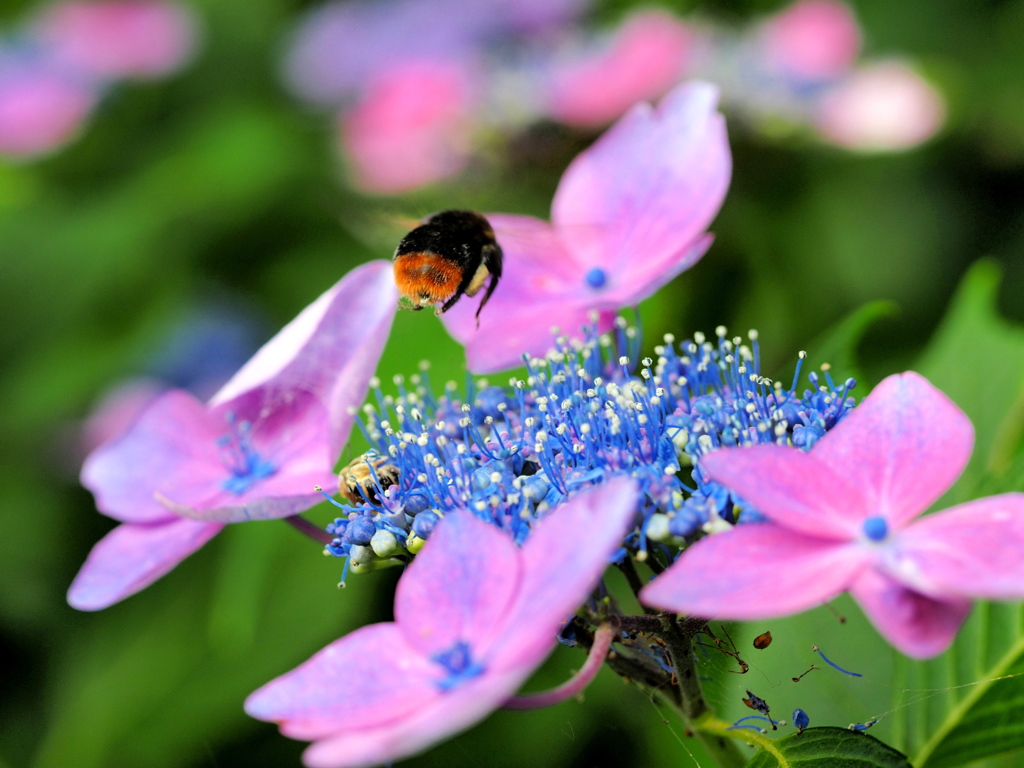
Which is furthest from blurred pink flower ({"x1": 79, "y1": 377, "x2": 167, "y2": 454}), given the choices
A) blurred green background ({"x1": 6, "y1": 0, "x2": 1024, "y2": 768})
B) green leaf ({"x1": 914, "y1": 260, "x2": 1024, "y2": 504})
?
green leaf ({"x1": 914, "y1": 260, "x2": 1024, "y2": 504})

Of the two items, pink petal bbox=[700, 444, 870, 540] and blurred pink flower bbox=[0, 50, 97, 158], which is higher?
pink petal bbox=[700, 444, 870, 540]

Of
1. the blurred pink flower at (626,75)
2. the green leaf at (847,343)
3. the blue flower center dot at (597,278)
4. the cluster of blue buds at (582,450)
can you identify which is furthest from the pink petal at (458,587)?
the blurred pink flower at (626,75)

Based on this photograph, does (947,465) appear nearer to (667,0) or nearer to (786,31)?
(786,31)

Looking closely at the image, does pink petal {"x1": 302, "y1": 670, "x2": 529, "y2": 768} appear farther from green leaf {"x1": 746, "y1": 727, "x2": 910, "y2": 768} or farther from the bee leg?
the bee leg

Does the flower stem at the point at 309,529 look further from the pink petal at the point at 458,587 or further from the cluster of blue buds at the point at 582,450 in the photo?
the pink petal at the point at 458,587

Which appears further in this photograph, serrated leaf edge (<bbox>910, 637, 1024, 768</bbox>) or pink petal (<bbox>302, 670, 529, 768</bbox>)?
serrated leaf edge (<bbox>910, 637, 1024, 768</bbox>)
